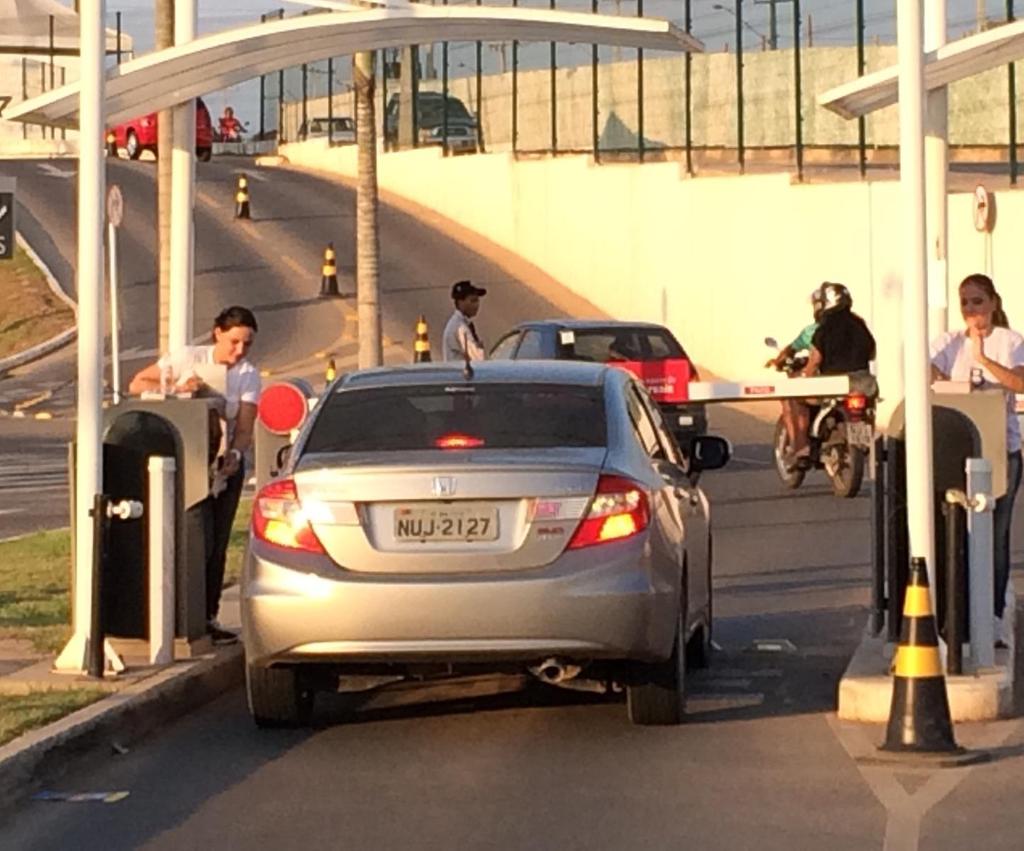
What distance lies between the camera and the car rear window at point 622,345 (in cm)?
2494

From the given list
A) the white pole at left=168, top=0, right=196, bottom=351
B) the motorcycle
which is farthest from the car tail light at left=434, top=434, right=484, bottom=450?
the motorcycle

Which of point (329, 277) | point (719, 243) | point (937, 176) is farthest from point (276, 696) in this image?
point (329, 277)

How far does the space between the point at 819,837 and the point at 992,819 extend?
0.66 meters

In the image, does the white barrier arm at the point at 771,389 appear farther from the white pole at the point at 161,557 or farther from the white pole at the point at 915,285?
the white pole at the point at 161,557

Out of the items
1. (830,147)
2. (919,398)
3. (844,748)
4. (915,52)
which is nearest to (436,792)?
(844,748)

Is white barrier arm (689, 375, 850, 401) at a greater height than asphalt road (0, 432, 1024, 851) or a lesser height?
greater

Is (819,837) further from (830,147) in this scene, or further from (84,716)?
(830,147)

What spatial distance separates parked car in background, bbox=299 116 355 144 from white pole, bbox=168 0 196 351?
48.9 metres

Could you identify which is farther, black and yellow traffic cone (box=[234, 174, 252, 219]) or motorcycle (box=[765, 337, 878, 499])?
black and yellow traffic cone (box=[234, 174, 252, 219])

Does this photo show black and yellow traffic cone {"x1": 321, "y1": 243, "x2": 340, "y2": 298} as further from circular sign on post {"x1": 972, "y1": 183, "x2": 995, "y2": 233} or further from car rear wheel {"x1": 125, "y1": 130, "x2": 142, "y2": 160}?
car rear wheel {"x1": 125, "y1": 130, "x2": 142, "y2": 160}

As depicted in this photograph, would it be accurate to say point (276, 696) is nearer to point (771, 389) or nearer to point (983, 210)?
point (771, 389)

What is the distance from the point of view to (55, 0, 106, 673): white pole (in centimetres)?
1174

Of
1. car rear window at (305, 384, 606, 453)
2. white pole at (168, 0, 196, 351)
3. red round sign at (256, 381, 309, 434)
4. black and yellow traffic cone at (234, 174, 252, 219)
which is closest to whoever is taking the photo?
car rear window at (305, 384, 606, 453)

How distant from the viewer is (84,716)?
412 inches
